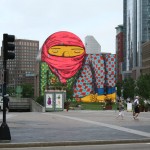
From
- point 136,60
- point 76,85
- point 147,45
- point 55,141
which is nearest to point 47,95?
point 55,141

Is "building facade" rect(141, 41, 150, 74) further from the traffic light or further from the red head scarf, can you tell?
the traffic light

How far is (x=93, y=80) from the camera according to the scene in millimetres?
115438

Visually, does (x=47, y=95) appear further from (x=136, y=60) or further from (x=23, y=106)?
(x=136, y=60)

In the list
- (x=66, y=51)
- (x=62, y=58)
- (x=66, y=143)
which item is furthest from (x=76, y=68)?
(x=66, y=143)

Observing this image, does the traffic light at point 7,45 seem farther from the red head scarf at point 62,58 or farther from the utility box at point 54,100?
the red head scarf at point 62,58

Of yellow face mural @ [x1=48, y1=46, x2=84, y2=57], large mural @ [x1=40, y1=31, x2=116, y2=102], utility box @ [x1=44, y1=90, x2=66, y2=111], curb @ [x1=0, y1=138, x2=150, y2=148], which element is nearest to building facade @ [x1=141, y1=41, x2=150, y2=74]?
large mural @ [x1=40, y1=31, x2=116, y2=102]

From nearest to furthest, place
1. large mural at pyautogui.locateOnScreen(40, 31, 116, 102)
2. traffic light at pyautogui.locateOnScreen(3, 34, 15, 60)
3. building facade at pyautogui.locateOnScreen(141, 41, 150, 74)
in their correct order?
traffic light at pyautogui.locateOnScreen(3, 34, 15, 60)
large mural at pyautogui.locateOnScreen(40, 31, 116, 102)
building facade at pyautogui.locateOnScreen(141, 41, 150, 74)

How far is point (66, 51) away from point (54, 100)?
56618 millimetres

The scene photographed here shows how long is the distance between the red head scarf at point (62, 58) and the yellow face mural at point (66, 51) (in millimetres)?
810

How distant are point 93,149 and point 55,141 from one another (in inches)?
81.7

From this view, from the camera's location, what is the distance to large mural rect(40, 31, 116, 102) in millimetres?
106375

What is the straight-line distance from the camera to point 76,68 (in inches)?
4328

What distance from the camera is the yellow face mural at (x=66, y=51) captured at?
105856 millimetres

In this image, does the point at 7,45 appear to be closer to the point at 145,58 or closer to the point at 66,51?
the point at 66,51
